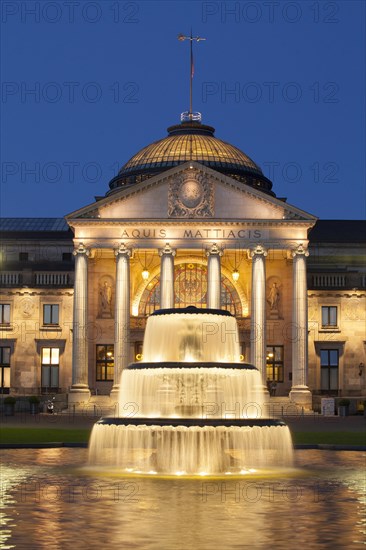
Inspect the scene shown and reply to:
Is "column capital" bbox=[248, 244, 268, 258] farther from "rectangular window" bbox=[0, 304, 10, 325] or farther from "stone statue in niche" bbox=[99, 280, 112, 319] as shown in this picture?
"rectangular window" bbox=[0, 304, 10, 325]

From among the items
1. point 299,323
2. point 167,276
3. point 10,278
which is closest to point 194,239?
point 167,276

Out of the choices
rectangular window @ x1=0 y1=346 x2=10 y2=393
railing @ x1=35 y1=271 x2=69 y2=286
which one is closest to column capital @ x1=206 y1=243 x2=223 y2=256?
railing @ x1=35 y1=271 x2=69 y2=286

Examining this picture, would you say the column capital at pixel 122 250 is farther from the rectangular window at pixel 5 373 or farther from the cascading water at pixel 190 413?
the cascading water at pixel 190 413

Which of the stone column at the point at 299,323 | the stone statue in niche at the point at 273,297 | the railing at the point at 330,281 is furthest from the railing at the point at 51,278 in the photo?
the railing at the point at 330,281

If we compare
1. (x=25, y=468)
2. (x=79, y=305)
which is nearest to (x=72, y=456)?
(x=25, y=468)

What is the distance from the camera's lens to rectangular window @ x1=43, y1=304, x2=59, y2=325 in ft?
317

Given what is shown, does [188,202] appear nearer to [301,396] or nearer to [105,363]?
[105,363]

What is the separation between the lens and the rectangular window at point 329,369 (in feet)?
313

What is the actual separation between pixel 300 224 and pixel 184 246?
9.12 metres

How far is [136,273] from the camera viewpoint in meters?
97.4

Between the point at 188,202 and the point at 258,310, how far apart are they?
10032 mm

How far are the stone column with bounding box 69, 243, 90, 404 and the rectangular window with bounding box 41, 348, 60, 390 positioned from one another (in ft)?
22.5

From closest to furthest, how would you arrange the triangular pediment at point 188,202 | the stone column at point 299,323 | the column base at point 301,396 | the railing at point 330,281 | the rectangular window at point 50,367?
the column base at point 301,396
the stone column at point 299,323
the triangular pediment at point 188,202
the rectangular window at point 50,367
the railing at point 330,281

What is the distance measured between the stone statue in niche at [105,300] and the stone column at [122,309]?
24.9 ft
